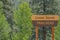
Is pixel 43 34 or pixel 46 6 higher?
pixel 46 6

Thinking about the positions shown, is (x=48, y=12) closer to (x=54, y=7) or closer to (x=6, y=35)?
(x=54, y=7)

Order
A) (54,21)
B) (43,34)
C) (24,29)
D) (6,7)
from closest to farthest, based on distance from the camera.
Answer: (54,21) < (24,29) < (43,34) < (6,7)

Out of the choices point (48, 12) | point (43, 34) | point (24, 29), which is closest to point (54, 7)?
point (48, 12)

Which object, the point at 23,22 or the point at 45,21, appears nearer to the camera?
the point at 45,21

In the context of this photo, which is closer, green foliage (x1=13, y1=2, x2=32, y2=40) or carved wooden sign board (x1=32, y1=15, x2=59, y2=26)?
carved wooden sign board (x1=32, y1=15, x2=59, y2=26)

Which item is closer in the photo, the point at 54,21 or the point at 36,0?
the point at 54,21

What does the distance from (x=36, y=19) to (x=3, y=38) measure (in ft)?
11.6

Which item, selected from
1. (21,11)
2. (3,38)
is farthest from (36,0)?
(3,38)

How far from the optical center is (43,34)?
2241cm

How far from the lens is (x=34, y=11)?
2309 cm

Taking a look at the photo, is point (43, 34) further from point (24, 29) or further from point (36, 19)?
point (36, 19)

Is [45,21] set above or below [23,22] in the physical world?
above

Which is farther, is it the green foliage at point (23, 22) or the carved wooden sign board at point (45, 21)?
the green foliage at point (23, 22)

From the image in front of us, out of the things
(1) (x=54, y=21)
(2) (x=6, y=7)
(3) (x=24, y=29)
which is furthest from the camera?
(2) (x=6, y=7)
